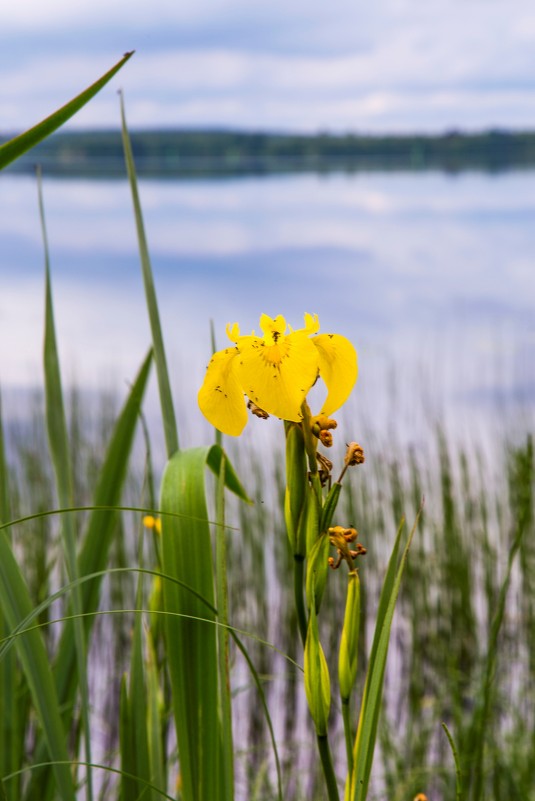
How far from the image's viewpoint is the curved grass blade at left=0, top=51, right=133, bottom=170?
60 cm

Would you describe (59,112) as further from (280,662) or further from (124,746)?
(280,662)

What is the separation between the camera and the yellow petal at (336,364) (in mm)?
585

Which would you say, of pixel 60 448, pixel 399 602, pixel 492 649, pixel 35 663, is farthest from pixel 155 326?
pixel 399 602

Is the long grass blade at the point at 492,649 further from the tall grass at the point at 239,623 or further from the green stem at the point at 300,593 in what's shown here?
the green stem at the point at 300,593

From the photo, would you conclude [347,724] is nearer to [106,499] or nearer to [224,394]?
[224,394]

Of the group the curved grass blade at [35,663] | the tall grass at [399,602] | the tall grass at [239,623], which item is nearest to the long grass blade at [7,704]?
the tall grass at [239,623]

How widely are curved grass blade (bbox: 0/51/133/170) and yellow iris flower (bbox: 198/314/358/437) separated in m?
0.19

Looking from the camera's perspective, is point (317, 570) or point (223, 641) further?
point (223, 641)

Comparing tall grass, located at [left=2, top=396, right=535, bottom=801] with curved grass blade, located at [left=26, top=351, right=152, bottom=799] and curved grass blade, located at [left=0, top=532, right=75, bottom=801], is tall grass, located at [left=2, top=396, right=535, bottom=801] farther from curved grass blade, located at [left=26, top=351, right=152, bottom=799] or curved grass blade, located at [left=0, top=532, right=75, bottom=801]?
curved grass blade, located at [left=0, top=532, right=75, bottom=801]

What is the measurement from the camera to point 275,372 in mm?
553

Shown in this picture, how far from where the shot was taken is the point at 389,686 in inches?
116

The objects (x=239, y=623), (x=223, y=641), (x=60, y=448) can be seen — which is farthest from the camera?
(x=239, y=623)

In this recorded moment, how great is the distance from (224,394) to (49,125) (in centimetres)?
23

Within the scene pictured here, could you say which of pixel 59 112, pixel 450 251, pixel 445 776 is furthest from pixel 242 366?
pixel 450 251
